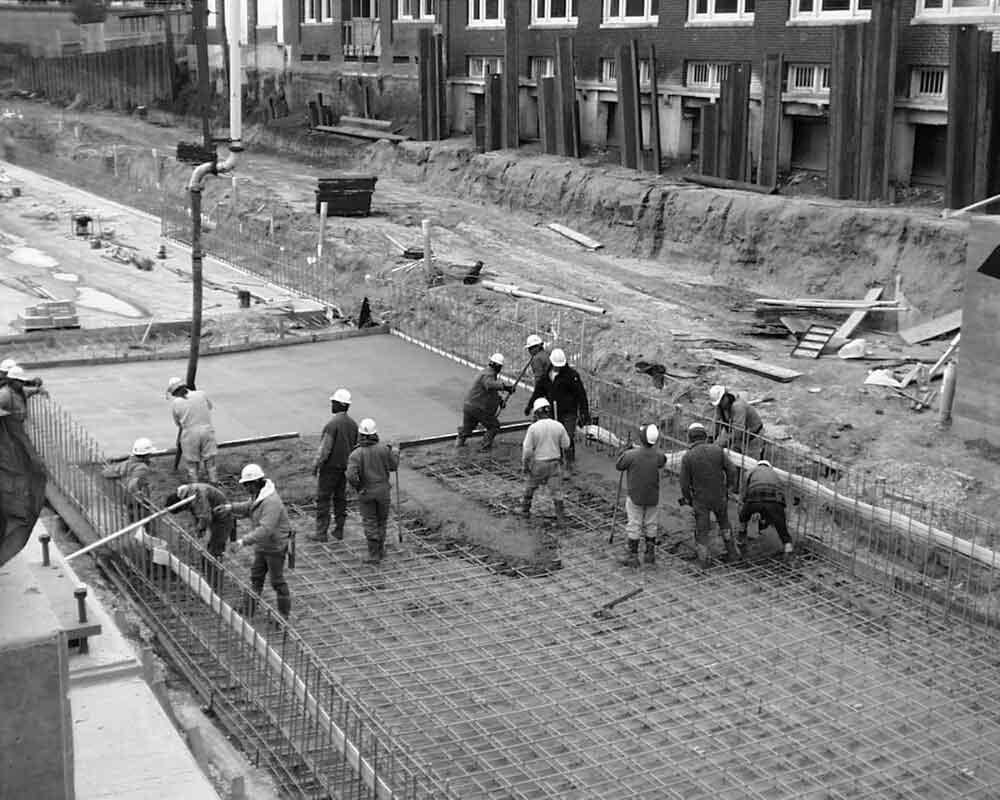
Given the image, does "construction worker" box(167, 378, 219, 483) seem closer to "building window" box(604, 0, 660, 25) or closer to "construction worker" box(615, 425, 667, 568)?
"construction worker" box(615, 425, 667, 568)

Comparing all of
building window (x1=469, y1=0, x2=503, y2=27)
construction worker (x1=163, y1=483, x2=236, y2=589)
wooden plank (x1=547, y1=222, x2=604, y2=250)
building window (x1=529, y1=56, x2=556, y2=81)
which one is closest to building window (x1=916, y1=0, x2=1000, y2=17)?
wooden plank (x1=547, y1=222, x2=604, y2=250)

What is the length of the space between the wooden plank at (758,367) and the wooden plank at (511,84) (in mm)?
17796

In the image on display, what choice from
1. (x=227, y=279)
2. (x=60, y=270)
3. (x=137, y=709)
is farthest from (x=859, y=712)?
(x=60, y=270)

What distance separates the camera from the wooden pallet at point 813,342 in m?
18.8

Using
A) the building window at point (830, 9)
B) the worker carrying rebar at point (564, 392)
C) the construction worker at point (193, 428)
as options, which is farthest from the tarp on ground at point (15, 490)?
the building window at point (830, 9)

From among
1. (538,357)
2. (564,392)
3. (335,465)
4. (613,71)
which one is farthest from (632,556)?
(613,71)

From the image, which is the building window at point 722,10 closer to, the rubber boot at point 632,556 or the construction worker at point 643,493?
the construction worker at point 643,493

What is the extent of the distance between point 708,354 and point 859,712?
9.57 metres

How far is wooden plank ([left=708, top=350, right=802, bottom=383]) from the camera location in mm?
17406

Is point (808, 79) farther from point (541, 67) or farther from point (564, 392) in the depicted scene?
point (564, 392)

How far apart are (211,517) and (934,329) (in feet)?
40.2

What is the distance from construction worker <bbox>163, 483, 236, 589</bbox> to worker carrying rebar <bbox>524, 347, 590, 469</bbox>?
410cm

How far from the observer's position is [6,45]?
62.8 meters

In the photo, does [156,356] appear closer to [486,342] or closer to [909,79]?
Answer: [486,342]
